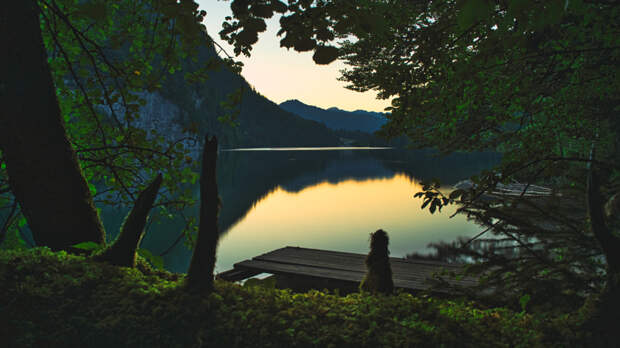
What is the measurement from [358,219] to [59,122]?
3219 centimetres

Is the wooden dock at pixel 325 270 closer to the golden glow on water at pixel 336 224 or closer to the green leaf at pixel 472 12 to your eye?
the green leaf at pixel 472 12

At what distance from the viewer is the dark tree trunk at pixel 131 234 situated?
323cm

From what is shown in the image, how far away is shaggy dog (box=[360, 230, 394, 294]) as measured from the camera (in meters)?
3.72

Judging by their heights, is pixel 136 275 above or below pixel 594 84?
below

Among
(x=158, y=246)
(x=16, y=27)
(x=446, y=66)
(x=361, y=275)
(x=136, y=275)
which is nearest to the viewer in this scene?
(x=136, y=275)

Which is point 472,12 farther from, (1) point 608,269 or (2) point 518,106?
(2) point 518,106

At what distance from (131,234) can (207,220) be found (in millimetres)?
898

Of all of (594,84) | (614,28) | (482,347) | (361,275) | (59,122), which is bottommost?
(361,275)

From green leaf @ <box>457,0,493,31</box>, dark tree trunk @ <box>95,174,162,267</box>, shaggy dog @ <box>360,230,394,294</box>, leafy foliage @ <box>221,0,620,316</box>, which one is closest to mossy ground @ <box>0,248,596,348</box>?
dark tree trunk @ <box>95,174,162,267</box>

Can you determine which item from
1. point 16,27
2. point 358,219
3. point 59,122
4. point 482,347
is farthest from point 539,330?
point 358,219

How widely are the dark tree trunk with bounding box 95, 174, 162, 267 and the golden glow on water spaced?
1889cm

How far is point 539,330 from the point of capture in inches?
87.7

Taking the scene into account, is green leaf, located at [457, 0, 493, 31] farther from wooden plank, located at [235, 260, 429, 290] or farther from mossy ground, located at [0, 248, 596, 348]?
wooden plank, located at [235, 260, 429, 290]

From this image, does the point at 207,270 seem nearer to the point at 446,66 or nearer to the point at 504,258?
the point at 504,258
